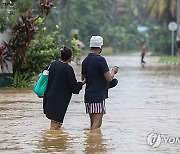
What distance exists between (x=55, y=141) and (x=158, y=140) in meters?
1.64

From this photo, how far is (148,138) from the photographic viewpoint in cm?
1130

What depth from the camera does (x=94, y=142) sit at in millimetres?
10938

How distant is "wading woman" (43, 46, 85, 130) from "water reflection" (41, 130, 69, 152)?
10.1 inches

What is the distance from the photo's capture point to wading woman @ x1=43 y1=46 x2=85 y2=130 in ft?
38.6

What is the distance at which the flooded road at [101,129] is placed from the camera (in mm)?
10391

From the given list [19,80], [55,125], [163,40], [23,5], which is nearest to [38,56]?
[19,80]

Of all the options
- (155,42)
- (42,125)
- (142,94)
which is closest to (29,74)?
(142,94)

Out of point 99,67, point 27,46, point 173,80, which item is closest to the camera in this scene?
point 99,67

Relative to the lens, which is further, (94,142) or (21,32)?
(21,32)

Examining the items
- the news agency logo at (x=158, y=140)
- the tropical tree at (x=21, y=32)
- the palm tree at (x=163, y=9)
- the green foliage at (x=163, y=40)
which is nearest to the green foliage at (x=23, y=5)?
the tropical tree at (x=21, y=32)

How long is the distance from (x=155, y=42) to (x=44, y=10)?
1955 inches

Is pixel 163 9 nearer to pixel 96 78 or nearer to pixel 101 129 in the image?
pixel 101 129

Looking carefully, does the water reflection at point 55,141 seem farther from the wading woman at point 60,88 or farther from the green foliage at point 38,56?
the green foliage at point 38,56

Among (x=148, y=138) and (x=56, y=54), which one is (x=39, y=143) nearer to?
(x=148, y=138)
